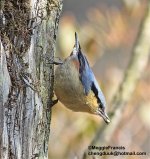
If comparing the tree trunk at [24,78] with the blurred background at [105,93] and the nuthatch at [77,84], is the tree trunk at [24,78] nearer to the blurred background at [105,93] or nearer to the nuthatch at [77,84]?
the nuthatch at [77,84]

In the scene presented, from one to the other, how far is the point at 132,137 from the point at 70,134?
1.97 feet

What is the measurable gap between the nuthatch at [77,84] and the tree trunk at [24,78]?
10.7 inches

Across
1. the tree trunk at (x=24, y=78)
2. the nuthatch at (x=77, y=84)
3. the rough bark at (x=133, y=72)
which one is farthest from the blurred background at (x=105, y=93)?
the tree trunk at (x=24, y=78)

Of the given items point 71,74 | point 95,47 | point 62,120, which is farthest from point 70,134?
point 71,74

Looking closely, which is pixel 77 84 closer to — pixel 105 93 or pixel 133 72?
pixel 133 72

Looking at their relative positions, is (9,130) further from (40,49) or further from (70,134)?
(70,134)

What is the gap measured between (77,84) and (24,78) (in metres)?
0.68

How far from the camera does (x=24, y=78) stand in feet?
11.0

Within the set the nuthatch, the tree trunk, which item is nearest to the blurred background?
the nuthatch

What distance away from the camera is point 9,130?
10.7 feet

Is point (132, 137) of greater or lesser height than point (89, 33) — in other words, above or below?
below

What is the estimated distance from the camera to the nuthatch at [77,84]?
151 inches

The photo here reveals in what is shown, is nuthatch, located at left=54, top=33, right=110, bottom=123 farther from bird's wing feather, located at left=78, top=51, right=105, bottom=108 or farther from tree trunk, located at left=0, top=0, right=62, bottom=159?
tree trunk, located at left=0, top=0, right=62, bottom=159

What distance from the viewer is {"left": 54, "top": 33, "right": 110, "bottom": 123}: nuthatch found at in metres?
3.85
